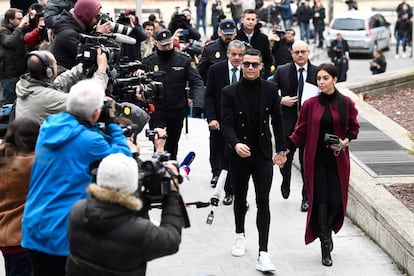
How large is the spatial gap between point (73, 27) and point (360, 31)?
25.0m

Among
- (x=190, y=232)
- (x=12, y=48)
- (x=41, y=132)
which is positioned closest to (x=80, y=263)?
(x=41, y=132)

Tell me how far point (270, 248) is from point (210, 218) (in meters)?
1.24

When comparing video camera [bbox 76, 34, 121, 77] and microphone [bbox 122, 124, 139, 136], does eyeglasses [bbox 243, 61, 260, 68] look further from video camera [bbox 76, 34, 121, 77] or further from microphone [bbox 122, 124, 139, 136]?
microphone [bbox 122, 124, 139, 136]

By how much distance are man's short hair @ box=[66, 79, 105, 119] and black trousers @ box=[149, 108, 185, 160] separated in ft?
16.0

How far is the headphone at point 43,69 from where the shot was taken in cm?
744

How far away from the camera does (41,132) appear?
6.22 metres

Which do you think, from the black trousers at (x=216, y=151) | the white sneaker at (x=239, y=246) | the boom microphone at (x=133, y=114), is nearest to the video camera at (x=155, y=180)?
the boom microphone at (x=133, y=114)

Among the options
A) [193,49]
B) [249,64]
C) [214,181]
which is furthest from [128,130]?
[193,49]

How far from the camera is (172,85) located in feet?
36.5

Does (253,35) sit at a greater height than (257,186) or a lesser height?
greater

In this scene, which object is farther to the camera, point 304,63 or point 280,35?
point 280,35

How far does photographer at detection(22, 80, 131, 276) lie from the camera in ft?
20.0

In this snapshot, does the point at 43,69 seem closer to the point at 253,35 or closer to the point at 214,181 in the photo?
the point at 214,181

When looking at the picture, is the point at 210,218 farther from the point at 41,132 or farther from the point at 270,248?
the point at 41,132
